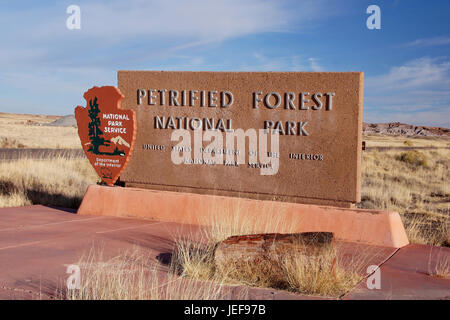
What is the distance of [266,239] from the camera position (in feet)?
18.2

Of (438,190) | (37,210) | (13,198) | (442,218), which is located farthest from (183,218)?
(438,190)

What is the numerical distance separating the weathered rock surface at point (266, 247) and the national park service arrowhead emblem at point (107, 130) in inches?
179

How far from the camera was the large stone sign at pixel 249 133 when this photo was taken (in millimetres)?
7879

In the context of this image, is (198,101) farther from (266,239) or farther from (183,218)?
(266,239)

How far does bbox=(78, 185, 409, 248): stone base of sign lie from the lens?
7512 mm

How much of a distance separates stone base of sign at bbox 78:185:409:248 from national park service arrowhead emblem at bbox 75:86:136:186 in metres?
0.48

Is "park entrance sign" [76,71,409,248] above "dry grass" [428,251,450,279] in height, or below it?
above

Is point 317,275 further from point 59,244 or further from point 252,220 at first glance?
point 59,244

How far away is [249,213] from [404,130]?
15142 centimetres

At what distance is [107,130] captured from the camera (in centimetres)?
976

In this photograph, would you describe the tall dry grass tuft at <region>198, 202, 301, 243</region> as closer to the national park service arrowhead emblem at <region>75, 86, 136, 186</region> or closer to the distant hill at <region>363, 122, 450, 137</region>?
the national park service arrowhead emblem at <region>75, 86, 136, 186</region>

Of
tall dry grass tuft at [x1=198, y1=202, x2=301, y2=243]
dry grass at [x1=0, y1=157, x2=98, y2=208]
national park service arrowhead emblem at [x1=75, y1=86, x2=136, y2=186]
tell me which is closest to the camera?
tall dry grass tuft at [x1=198, y1=202, x2=301, y2=243]

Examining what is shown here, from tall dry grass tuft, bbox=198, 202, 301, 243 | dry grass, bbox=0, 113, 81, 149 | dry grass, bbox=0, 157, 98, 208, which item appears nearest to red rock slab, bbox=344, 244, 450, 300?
tall dry grass tuft, bbox=198, 202, 301, 243
